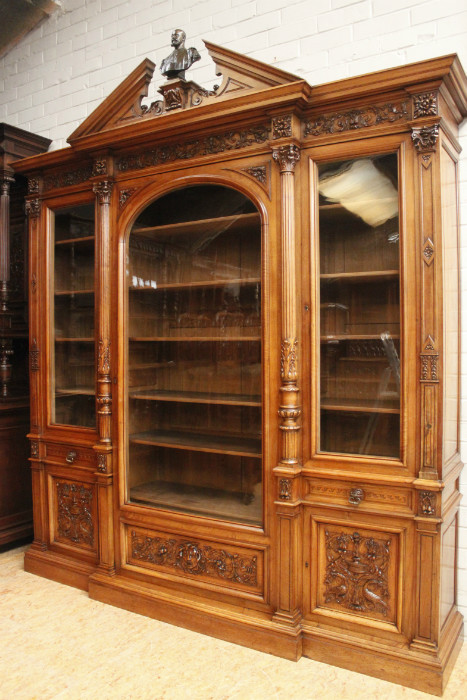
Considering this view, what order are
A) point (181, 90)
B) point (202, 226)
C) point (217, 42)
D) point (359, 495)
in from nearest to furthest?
1. point (359, 495)
2. point (181, 90)
3. point (202, 226)
4. point (217, 42)

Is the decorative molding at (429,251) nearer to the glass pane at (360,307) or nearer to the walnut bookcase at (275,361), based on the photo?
the walnut bookcase at (275,361)

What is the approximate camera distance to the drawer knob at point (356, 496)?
7.28 feet

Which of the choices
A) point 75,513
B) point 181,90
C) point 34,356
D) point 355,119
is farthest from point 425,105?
point 75,513

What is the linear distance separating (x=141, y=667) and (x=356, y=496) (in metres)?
1.13

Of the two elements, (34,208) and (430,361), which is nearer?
(430,361)

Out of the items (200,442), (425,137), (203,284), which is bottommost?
(200,442)

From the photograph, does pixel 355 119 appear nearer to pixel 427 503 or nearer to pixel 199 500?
pixel 427 503

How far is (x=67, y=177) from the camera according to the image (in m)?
3.03

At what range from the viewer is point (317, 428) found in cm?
233

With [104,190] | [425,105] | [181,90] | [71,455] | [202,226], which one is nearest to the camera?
[425,105]

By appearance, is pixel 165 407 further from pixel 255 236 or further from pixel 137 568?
pixel 255 236

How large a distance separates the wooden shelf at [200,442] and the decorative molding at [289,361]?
0.36 meters

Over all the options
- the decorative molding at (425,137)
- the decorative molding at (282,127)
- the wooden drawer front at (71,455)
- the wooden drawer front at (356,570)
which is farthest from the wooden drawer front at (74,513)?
the decorative molding at (425,137)

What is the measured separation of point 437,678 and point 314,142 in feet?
7.10
